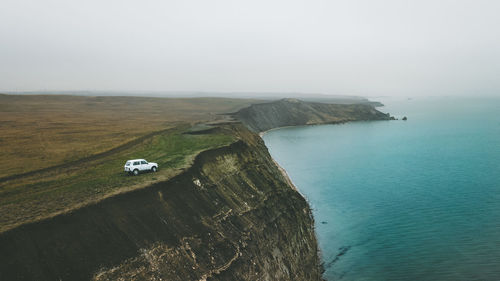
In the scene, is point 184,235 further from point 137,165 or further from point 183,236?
point 137,165

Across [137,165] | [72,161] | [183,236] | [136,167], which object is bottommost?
[183,236]

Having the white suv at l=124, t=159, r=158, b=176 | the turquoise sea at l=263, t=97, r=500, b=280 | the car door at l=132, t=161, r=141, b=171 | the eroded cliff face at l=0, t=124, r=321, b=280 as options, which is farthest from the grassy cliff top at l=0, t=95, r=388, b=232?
the turquoise sea at l=263, t=97, r=500, b=280

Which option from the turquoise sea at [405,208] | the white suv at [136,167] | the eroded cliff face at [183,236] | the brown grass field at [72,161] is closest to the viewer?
the eroded cliff face at [183,236]

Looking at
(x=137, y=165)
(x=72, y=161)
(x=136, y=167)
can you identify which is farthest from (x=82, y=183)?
(x=72, y=161)

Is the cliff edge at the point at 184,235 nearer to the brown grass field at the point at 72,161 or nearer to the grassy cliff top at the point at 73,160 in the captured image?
the grassy cliff top at the point at 73,160

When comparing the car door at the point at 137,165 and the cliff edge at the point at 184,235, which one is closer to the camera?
the cliff edge at the point at 184,235

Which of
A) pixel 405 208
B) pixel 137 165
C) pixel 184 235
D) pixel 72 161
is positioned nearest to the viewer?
pixel 184 235

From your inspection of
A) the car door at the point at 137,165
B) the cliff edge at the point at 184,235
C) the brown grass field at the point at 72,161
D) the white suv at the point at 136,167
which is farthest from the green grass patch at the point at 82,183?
the cliff edge at the point at 184,235
